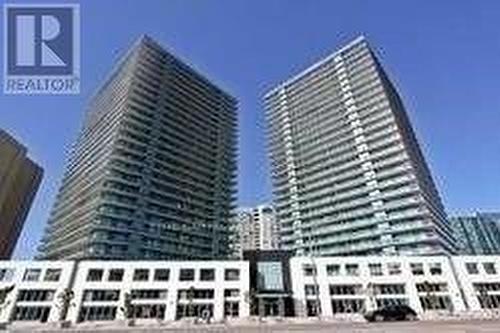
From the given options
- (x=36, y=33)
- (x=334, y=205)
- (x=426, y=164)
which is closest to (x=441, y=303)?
(x=334, y=205)

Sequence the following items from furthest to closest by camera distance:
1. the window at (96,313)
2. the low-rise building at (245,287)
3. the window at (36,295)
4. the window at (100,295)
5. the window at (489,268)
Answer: the window at (489,268), the window at (100,295), the low-rise building at (245,287), the window at (36,295), the window at (96,313)

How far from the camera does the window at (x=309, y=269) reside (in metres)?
91.0

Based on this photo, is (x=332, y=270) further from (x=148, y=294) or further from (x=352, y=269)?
(x=148, y=294)

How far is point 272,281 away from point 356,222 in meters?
58.8

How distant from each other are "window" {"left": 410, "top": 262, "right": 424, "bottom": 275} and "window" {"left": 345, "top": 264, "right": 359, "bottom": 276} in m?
10.3

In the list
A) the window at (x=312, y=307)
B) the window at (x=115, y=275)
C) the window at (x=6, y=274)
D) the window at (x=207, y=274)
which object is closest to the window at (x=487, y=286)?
the window at (x=312, y=307)

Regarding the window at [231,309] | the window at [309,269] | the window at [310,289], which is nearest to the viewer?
the window at [231,309]

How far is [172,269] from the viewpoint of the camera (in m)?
91.8

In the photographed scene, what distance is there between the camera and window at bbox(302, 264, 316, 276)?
9100 centimetres

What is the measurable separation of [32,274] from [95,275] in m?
10.7

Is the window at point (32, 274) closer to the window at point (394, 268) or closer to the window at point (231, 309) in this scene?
the window at point (231, 309)

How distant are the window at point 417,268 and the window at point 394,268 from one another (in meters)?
2.50

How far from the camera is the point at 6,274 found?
8625cm

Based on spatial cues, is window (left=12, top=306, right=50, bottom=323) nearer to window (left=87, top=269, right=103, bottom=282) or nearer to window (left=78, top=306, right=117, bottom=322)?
window (left=78, top=306, right=117, bottom=322)
